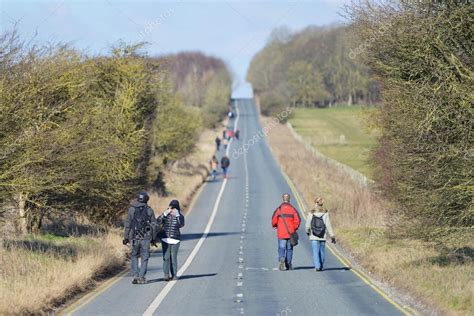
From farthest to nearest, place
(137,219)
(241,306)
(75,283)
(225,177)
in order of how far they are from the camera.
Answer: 1. (225,177)
2. (137,219)
3. (75,283)
4. (241,306)

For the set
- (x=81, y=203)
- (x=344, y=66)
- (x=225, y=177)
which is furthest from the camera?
(x=344, y=66)

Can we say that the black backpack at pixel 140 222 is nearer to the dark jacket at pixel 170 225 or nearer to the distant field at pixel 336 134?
the dark jacket at pixel 170 225

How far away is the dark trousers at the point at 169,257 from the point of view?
1922cm

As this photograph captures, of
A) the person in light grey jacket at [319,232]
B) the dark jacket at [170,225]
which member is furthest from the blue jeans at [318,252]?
the dark jacket at [170,225]

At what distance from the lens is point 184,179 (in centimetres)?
6469

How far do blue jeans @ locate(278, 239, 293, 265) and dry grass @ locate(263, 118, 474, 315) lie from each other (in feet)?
6.68

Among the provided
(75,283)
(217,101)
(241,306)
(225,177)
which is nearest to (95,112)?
(75,283)

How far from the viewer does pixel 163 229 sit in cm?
1923

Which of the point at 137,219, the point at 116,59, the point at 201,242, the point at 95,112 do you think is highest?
the point at 116,59

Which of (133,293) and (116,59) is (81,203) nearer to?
(116,59)

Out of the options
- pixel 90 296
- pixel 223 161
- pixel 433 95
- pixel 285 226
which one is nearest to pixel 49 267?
pixel 90 296

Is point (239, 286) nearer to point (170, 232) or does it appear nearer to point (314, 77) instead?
point (170, 232)

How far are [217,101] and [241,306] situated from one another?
127657mm

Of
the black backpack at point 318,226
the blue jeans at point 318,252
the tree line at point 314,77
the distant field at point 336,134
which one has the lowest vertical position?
the blue jeans at point 318,252
